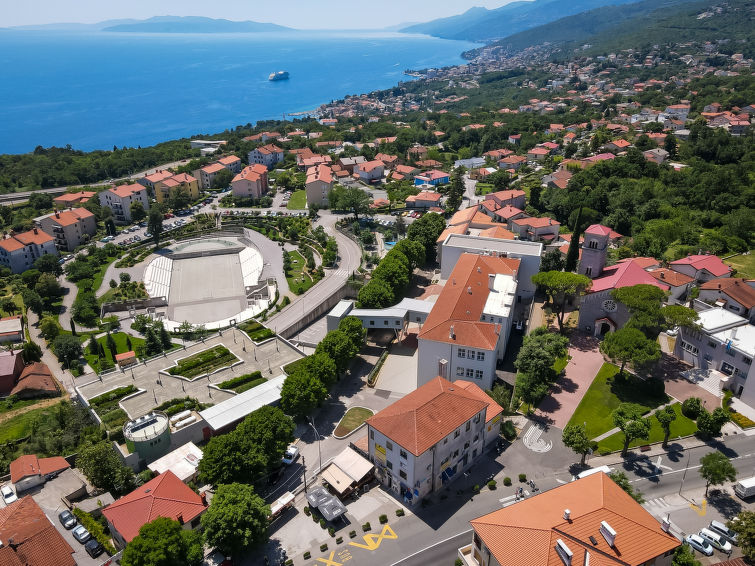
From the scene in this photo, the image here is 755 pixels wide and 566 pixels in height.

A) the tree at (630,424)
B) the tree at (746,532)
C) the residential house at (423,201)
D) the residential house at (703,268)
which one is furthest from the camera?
the residential house at (423,201)

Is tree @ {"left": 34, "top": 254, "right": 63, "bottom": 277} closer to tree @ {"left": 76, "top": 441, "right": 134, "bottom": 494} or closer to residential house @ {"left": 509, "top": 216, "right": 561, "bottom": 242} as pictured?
tree @ {"left": 76, "top": 441, "right": 134, "bottom": 494}

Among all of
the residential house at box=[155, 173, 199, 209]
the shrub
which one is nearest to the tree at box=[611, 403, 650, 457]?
the shrub

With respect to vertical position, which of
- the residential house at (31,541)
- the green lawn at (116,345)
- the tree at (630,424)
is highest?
the tree at (630,424)

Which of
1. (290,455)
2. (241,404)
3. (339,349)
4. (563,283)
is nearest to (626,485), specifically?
Answer: (563,283)

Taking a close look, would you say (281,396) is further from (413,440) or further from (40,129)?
(40,129)

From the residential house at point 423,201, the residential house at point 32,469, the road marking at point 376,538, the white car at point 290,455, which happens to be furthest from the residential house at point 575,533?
the residential house at point 423,201

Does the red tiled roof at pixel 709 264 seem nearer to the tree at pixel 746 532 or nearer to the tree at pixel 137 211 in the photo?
the tree at pixel 746 532
